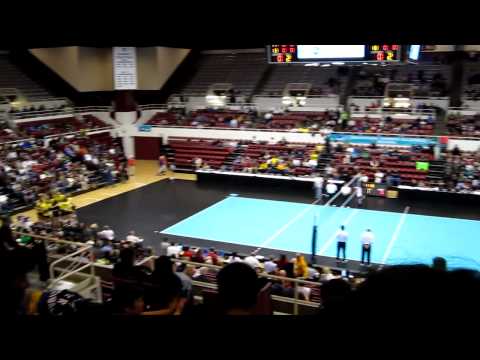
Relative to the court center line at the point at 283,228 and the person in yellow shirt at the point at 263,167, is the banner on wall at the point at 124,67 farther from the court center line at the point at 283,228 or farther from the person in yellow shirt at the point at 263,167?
the court center line at the point at 283,228

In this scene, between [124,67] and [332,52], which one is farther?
[124,67]

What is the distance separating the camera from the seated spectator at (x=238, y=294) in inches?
73.4

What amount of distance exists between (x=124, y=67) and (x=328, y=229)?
52.1 feet

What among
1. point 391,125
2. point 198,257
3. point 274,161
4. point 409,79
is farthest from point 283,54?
point 409,79

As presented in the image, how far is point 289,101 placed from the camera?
32.4 meters

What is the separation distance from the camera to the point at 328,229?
17531 millimetres

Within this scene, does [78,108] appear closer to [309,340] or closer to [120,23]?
[120,23]

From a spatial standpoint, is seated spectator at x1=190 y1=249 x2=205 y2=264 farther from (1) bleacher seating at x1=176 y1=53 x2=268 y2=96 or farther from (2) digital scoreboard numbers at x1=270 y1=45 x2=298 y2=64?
(1) bleacher seating at x1=176 y1=53 x2=268 y2=96

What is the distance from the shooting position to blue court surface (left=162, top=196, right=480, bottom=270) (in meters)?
15.2

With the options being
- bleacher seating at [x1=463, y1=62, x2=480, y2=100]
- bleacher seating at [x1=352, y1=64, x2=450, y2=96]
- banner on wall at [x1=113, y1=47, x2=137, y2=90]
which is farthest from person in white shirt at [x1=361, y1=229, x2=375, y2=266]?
bleacher seating at [x1=352, y1=64, x2=450, y2=96]

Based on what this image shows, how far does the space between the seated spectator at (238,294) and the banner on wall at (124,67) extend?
2623cm

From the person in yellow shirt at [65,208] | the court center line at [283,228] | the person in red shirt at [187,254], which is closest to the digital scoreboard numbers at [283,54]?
the court center line at [283,228]

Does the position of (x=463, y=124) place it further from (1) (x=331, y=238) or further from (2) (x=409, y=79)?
(1) (x=331, y=238)

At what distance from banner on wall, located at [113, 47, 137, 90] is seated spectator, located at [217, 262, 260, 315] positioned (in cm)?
2623
